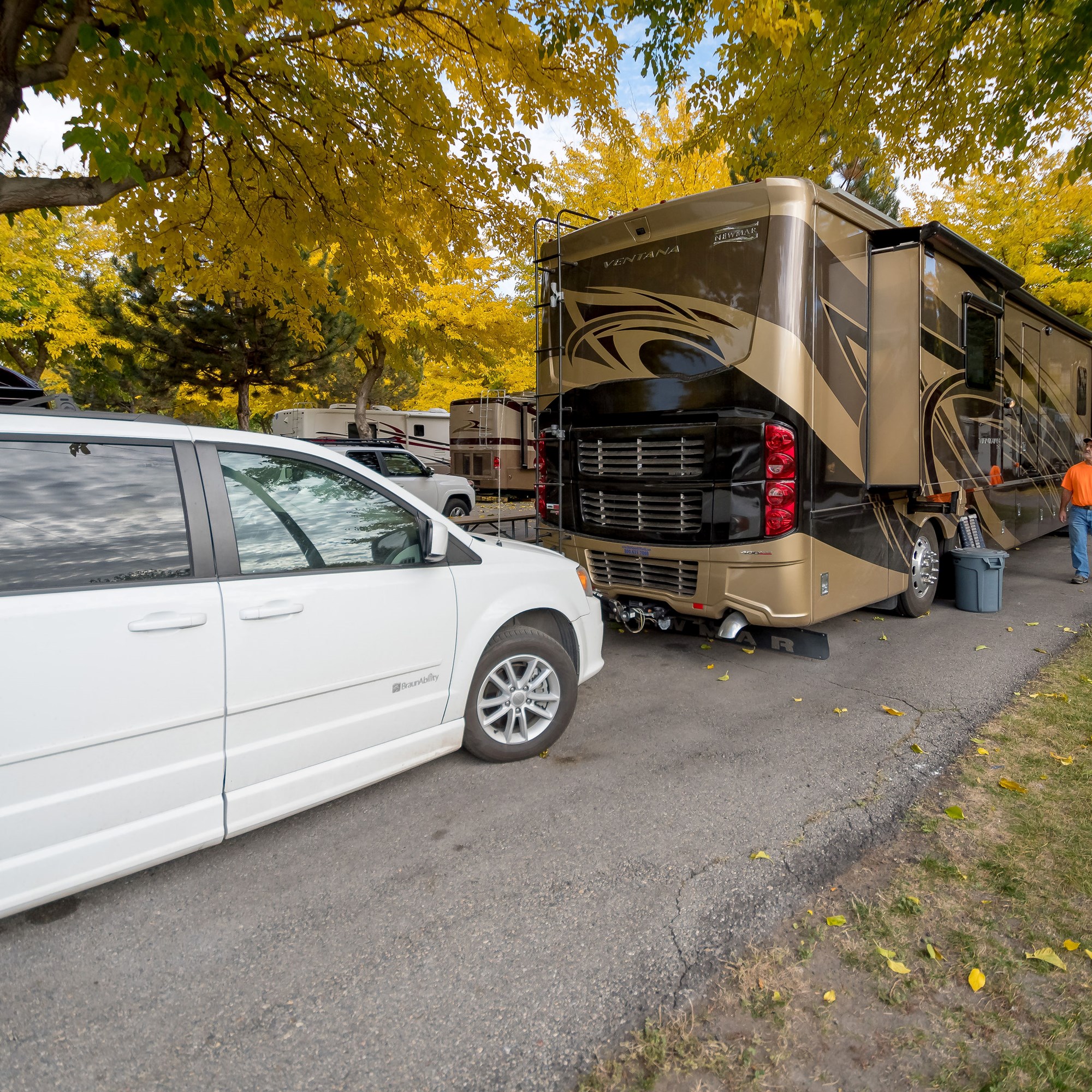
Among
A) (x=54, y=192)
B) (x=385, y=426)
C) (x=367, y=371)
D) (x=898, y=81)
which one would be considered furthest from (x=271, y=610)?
(x=385, y=426)

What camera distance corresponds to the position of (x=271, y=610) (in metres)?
2.80

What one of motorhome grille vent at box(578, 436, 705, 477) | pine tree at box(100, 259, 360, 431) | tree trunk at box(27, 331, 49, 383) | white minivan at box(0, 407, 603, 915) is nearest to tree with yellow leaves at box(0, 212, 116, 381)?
tree trunk at box(27, 331, 49, 383)

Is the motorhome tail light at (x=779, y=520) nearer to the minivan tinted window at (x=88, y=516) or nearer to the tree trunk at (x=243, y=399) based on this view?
the minivan tinted window at (x=88, y=516)

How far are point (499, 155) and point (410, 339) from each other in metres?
11.3

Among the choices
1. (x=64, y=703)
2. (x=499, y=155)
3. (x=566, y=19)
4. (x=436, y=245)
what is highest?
(x=566, y=19)

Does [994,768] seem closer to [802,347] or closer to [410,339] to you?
[802,347]

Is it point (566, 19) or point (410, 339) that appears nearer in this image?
point (566, 19)

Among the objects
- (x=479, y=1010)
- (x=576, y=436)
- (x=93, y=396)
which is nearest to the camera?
(x=479, y=1010)

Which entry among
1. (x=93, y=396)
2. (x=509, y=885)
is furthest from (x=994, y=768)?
(x=93, y=396)

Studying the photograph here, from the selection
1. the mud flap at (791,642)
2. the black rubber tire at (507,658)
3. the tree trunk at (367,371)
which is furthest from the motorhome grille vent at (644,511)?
the tree trunk at (367,371)

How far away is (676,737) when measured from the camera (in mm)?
4344

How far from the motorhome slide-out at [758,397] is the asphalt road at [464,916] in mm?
1344

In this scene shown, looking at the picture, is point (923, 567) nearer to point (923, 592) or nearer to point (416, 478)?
point (923, 592)

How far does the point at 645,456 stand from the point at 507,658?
239 centimetres
